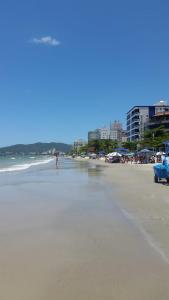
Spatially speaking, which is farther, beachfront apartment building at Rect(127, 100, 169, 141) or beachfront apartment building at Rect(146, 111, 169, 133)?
beachfront apartment building at Rect(127, 100, 169, 141)

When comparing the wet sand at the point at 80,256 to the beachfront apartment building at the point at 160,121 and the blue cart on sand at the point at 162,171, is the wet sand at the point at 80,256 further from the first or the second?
the beachfront apartment building at the point at 160,121

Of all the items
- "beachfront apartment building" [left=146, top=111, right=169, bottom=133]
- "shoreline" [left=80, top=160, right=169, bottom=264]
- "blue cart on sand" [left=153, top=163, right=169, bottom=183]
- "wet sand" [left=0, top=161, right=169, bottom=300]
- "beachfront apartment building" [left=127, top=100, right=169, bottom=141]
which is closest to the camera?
"wet sand" [left=0, top=161, right=169, bottom=300]

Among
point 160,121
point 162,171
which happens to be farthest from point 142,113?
point 162,171

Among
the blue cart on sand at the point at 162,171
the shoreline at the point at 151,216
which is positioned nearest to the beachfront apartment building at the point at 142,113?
the blue cart on sand at the point at 162,171

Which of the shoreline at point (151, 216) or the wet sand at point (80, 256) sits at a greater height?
the shoreline at point (151, 216)

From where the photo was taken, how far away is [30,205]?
15.1 m

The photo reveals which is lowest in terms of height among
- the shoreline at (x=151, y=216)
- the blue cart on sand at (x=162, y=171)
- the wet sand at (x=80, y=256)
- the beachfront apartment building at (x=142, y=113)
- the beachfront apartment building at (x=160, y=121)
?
the wet sand at (x=80, y=256)

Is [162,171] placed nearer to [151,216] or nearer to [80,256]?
[151,216]

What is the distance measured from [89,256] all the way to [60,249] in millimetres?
808

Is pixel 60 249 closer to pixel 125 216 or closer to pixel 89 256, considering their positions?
pixel 89 256

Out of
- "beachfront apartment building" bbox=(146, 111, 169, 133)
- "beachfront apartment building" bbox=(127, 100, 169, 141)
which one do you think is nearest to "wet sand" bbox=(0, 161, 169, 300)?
"beachfront apartment building" bbox=(146, 111, 169, 133)

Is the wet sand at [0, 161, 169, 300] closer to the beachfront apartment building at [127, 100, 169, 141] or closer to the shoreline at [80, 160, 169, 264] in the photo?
the shoreline at [80, 160, 169, 264]

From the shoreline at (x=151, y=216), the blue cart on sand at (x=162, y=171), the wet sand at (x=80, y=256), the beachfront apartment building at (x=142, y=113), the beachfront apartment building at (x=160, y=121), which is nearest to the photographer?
the wet sand at (x=80, y=256)

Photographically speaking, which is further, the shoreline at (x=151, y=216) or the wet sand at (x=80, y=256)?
Answer: the shoreline at (x=151, y=216)
